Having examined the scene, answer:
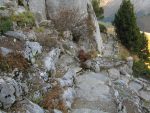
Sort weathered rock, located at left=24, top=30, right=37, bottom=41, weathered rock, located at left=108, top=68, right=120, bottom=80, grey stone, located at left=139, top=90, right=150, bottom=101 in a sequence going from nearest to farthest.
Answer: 1. weathered rock, located at left=24, top=30, right=37, bottom=41
2. grey stone, located at left=139, top=90, right=150, bottom=101
3. weathered rock, located at left=108, top=68, right=120, bottom=80

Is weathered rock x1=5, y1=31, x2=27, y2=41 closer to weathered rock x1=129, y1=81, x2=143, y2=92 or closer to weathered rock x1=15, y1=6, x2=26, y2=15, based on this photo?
weathered rock x1=15, y1=6, x2=26, y2=15

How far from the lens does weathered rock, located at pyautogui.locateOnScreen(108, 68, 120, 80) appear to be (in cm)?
3252

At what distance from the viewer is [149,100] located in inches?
1209

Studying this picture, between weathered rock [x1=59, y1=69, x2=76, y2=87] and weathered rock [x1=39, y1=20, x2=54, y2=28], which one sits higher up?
weathered rock [x1=39, y1=20, x2=54, y2=28]

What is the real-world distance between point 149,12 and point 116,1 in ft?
35.4

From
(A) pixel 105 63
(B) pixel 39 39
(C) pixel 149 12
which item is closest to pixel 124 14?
(A) pixel 105 63

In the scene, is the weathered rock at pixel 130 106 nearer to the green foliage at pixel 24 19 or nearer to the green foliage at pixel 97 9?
the green foliage at pixel 24 19

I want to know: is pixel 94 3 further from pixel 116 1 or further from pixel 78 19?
pixel 116 1

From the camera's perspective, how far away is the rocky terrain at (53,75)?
19.1 m

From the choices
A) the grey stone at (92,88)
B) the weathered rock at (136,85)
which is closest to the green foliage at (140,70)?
the weathered rock at (136,85)

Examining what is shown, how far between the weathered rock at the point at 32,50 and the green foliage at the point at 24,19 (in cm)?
295

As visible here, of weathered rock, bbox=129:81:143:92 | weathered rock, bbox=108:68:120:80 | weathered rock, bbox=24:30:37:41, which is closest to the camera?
weathered rock, bbox=24:30:37:41

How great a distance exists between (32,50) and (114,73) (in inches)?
485

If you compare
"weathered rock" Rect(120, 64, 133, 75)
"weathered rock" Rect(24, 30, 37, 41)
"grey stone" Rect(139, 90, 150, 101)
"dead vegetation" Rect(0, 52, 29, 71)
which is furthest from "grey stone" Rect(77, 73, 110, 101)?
"weathered rock" Rect(120, 64, 133, 75)
